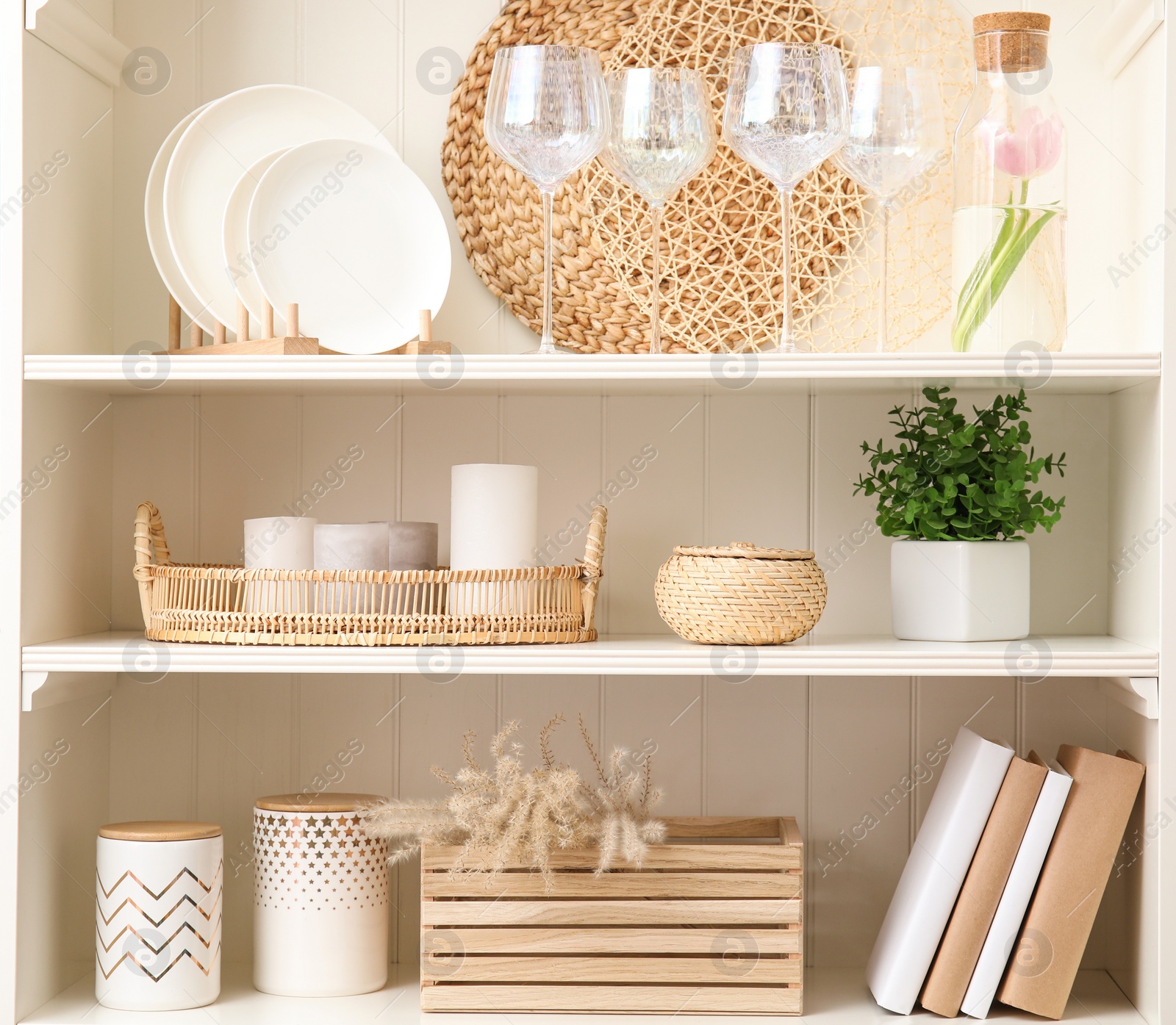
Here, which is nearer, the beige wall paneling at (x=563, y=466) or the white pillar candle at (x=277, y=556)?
the white pillar candle at (x=277, y=556)

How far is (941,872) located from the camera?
3.66ft

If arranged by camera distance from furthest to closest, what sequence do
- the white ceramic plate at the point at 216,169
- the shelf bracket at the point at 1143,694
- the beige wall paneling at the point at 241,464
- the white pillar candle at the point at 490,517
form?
the beige wall paneling at the point at 241,464, the white ceramic plate at the point at 216,169, the white pillar candle at the point at 490,517, the shelf bracket at the point at 1143,694

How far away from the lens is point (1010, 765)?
1.12 m

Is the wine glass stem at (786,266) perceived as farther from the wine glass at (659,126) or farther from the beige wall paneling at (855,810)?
the beige wall paneling at (855,810)

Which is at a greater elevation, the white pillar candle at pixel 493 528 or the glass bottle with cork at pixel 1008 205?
the glass bottle with cork at pixel 1008 205

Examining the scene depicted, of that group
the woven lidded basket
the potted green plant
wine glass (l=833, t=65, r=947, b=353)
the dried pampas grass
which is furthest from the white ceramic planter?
the dried pampas grass

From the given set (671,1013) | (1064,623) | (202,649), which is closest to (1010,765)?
(1064,623)

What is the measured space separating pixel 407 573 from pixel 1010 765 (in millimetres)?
618

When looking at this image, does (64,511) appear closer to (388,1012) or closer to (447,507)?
(447,507)

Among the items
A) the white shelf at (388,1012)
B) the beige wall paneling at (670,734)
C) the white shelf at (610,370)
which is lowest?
the white shelf at (388,1012)

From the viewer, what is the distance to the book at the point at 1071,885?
3.57ft

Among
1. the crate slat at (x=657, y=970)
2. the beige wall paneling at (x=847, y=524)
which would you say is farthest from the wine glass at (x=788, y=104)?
the crate slat at (x=657, y=970)

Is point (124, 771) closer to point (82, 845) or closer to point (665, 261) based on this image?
point (82, 845)

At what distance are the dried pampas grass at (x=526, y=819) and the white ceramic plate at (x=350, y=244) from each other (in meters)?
0.48
